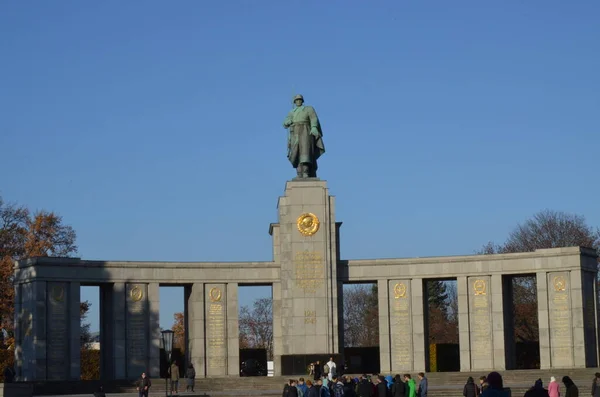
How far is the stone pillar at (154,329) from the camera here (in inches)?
1874

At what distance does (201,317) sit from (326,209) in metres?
7.06

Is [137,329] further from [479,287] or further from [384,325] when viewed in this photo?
[479,287]

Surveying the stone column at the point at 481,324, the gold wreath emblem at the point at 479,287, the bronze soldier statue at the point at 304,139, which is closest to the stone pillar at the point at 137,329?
the bronze soldier statue at the point at 304,139

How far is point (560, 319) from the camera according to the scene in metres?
46.5

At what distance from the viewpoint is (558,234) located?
71.0 metres

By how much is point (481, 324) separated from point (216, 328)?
442 inches

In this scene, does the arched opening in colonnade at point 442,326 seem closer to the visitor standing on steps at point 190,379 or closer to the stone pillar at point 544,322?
the stone pillar at point 544,322

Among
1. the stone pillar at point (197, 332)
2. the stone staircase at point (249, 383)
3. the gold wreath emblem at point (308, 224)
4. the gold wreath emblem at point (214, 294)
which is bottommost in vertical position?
the stone staircase at point (249, 383)

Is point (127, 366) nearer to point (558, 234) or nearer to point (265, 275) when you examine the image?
point (265, 275)

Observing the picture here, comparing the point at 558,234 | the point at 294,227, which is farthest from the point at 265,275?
the point at 558,234

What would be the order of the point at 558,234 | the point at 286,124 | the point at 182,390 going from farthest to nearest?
the point at 558,234
the point at 286,124
the point at 182,390

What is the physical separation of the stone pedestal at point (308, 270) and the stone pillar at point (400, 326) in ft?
7.83

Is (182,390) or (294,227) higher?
(294,227)

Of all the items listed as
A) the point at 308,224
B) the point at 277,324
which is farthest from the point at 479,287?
the point at 277,324
